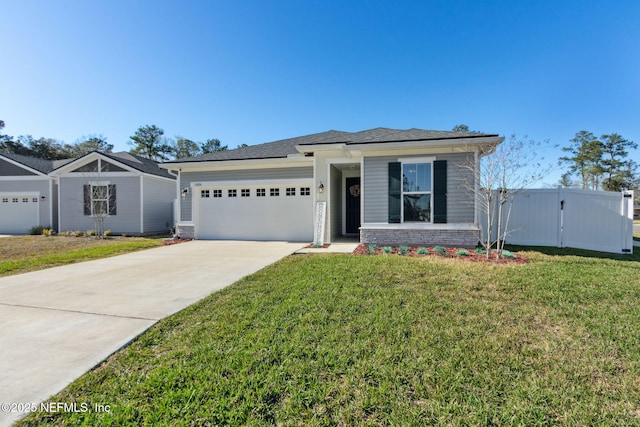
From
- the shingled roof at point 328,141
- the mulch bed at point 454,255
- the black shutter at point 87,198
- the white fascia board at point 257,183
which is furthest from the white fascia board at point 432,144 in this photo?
the black shutter at point 87,198

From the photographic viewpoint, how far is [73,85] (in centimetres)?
1045

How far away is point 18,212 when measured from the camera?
15.3 meters

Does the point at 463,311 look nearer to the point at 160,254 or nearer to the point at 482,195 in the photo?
the point at 482,195

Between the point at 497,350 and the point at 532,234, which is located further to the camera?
the point at 532,234

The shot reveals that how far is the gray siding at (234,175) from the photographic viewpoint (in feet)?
35.0

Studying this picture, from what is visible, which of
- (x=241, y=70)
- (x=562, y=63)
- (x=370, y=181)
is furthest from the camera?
(x=241, y=70)

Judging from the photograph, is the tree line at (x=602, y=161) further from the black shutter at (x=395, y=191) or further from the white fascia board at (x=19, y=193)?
the white fascia board at (x=19, y=193)

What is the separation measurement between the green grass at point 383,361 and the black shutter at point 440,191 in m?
Result: 3.95

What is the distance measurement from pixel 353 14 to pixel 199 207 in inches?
369

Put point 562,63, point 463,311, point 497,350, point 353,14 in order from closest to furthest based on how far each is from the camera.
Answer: point 497,350, point 463,311, point 353,14, point 562,63

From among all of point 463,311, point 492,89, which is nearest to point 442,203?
point 463,311

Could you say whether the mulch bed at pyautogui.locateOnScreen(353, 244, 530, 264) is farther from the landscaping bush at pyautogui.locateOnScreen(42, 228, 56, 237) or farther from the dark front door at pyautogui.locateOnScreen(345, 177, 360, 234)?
the landscaping bush at pyautogui.locateOnScreen(42, 228, 56, 237)

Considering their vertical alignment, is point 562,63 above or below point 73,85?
above

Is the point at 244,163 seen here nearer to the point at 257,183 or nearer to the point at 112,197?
the point at 257,183
